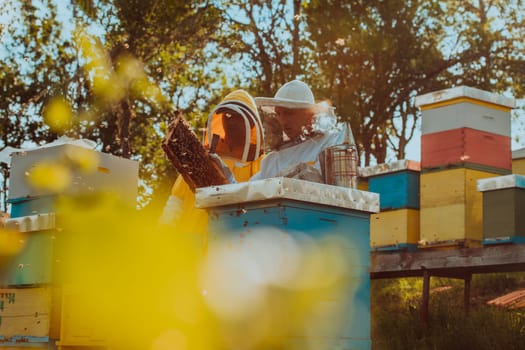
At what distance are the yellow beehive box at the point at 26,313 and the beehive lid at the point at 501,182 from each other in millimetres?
3410

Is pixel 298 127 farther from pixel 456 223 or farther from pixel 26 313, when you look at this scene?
pixel 456 223

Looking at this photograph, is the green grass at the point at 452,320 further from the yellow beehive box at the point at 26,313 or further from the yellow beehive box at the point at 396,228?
the yellow beehive box at the point at 26,313

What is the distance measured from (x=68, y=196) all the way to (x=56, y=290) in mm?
562

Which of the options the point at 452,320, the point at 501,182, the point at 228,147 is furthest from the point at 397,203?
the point at 228,147

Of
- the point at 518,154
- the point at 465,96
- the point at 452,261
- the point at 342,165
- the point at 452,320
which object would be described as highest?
the point at 465,96

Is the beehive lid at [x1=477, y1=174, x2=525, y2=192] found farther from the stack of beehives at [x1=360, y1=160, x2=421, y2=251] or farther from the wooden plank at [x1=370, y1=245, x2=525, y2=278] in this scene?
the stack of beehives at [x1=360, y1=160, x2=421, y2=251]

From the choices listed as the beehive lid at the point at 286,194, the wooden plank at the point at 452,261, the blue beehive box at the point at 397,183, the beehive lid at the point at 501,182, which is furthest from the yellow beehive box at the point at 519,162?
the beehive lid at the point at 286,194

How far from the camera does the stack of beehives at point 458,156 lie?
645 cm

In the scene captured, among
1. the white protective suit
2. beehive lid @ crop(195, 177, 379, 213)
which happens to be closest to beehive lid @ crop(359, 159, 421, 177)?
the white protective suit

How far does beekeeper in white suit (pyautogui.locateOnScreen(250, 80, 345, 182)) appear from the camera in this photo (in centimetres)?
385

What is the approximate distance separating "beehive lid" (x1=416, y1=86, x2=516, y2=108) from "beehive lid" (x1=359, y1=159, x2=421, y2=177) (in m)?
0.51

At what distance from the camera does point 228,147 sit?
185 inches

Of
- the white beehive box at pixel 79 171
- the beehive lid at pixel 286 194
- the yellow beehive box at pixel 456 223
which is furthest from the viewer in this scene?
the yellow beehive box at pixel 456 223

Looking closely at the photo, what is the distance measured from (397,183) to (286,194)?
4.12 meters
